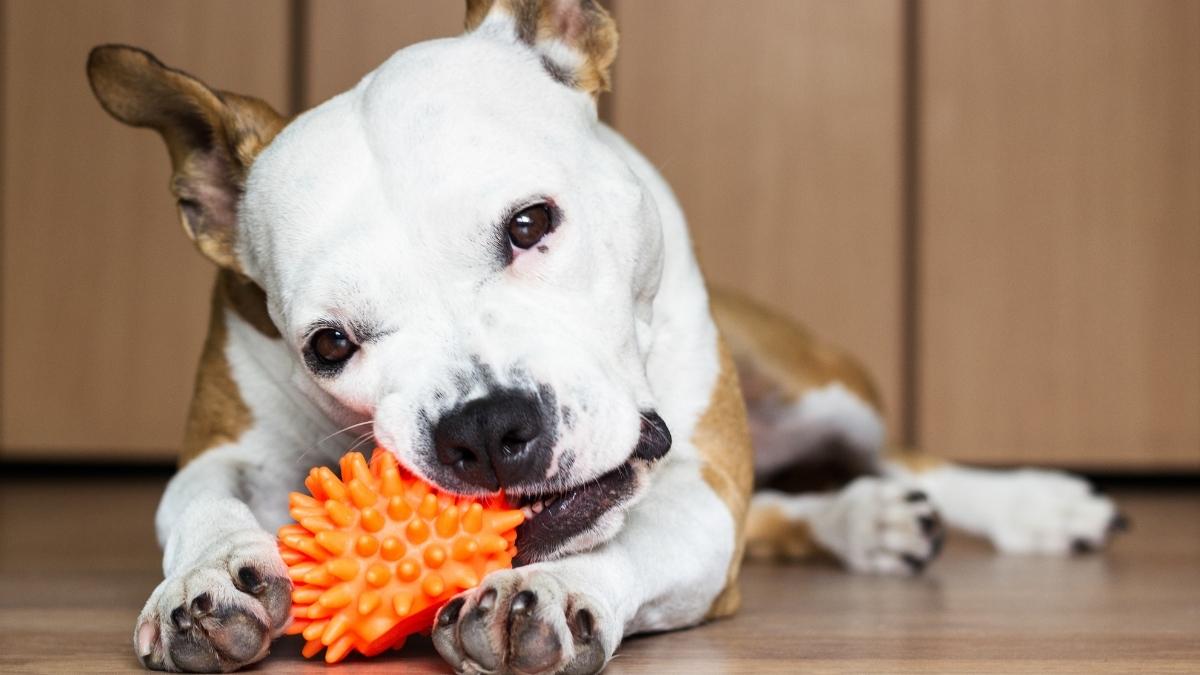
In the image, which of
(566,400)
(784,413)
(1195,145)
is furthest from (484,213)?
(1195,145)

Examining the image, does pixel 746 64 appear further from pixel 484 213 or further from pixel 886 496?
pixel 484 213

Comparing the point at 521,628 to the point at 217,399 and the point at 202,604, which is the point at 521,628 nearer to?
the point at 202,604

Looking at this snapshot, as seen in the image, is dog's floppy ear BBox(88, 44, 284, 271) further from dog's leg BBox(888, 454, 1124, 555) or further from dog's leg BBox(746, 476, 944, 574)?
dog's leg BBox(888, 454, 1124, 555)

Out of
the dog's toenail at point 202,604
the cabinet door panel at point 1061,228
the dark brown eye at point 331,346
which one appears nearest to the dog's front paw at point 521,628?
the dog's toenail at point 202,604

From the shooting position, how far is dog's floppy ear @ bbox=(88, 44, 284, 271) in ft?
5.80

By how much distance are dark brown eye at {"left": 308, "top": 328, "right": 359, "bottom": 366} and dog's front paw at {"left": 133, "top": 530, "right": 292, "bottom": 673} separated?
257 mm

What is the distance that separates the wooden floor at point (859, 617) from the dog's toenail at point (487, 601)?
0.54 feet

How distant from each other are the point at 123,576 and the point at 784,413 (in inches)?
52.3

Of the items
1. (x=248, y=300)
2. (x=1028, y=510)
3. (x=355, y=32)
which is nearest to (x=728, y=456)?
(x=248, y=300)

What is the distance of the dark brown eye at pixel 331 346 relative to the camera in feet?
5.05

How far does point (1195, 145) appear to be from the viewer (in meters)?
4.34

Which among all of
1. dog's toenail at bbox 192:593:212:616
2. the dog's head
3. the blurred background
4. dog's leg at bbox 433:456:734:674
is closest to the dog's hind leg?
dog's leg at bbox 433:456:734:674

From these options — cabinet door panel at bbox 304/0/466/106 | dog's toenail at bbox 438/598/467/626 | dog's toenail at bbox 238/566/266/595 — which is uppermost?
dog's toenail at bbox 438/598/467/626

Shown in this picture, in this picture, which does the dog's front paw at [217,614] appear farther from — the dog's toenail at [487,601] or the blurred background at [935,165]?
the blurred background at [935,165]
